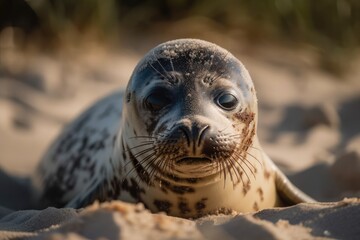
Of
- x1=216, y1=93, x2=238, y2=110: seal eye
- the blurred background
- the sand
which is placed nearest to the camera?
the sand

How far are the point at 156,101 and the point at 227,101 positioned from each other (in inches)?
11.1

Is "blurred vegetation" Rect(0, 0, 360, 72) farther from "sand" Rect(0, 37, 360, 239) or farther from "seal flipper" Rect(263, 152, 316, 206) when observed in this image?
"seal flipper" Rect(263, 152, 316, 206)

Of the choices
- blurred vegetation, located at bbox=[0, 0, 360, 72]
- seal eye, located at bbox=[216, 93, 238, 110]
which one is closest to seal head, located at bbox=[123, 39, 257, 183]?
seal eye, located at bbox=[216, 93, 238, 110]

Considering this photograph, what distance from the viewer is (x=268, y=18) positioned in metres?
6.95

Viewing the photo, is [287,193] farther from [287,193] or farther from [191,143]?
[191,143]

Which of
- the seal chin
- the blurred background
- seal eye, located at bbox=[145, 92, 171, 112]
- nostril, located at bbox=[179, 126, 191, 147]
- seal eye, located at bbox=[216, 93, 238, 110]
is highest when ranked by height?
the blurred background

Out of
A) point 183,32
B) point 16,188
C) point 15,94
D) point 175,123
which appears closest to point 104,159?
point 16,188

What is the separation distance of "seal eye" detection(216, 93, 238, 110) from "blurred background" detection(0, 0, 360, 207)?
171cm

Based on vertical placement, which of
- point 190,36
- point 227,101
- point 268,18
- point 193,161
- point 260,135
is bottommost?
point 193,161

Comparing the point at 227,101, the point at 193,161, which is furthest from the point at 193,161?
the point at 227,101

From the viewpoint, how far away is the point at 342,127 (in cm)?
572

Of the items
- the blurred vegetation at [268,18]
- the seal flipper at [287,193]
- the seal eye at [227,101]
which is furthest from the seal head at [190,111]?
the blurred vegetation at [268,18]

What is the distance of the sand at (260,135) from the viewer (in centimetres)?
221

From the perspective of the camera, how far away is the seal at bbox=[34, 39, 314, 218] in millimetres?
2848
